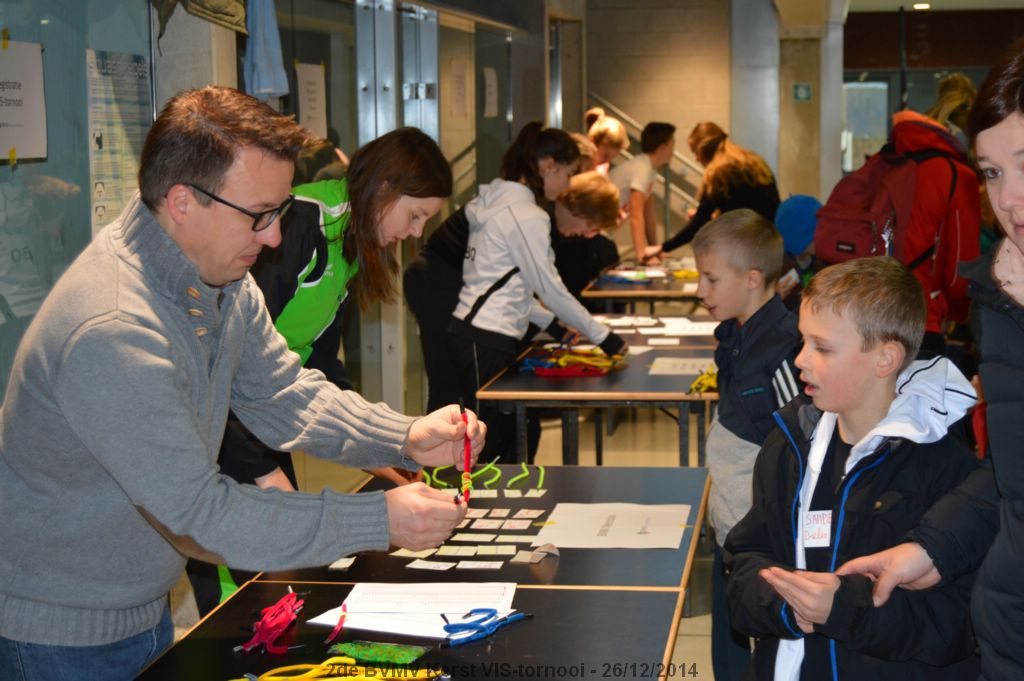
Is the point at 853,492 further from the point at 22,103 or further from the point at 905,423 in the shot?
the point at 22,103

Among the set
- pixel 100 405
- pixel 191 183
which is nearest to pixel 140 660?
pixel 100 405

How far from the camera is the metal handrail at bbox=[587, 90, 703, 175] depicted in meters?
13.3

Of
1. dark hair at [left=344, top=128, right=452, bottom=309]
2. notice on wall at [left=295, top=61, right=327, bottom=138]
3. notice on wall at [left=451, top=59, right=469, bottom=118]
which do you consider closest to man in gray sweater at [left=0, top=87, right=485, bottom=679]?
dark hair at [left=344, top=128, right=452, bottom=309]

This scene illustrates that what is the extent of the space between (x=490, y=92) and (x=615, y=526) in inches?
238

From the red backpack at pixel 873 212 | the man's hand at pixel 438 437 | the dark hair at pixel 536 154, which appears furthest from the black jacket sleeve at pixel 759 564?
the dark hair at pixel 536 154

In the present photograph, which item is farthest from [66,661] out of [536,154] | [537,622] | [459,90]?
[459,90]

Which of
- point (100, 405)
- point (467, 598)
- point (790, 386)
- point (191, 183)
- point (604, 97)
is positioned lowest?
point (467, 598)

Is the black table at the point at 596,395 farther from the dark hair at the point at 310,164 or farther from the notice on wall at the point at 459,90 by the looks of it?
the notice on wall at the point at 459,90

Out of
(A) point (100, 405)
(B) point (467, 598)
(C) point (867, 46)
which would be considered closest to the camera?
(A) point (100, 405)

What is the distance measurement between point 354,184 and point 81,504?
155 centimetres

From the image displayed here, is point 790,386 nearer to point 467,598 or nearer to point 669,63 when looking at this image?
point 467,598

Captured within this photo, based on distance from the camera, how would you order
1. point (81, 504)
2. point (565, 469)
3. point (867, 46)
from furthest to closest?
point (867, 46), point (565, 469), point (81, 504)

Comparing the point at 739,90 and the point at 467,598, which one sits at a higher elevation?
the point at 739,90

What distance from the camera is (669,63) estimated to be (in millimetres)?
13953
